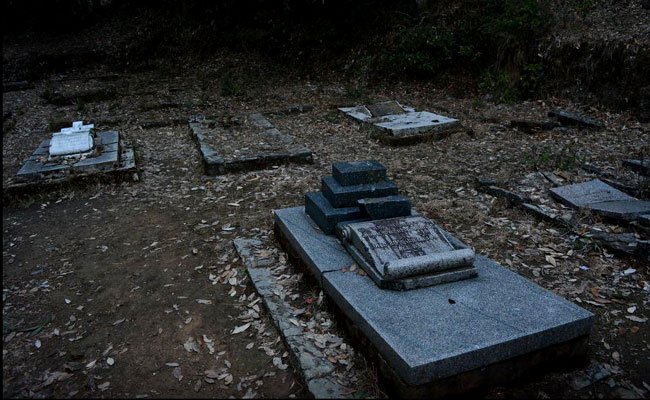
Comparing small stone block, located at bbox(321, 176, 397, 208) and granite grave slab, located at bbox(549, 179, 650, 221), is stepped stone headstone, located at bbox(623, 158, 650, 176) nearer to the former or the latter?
granite grave slab, located at bbox(549, 179, 650, 221)

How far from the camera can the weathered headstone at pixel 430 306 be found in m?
2.69

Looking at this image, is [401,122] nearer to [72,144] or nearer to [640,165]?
[640,165]

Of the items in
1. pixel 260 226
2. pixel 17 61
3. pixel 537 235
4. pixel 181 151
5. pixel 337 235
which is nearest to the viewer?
pixel 337 235

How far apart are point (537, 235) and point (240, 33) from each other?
13223 millimetres

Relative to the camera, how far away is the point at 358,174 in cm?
430

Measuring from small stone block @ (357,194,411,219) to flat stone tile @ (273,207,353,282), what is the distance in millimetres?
400

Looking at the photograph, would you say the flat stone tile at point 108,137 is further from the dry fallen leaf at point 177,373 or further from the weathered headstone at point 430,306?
the dry fallen leaf at point 177,373

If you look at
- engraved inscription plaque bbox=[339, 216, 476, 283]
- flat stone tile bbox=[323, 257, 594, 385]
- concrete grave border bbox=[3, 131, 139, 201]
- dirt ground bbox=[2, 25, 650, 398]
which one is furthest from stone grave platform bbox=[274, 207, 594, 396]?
concrete grave border bbox=[3, 131, 139, 201]

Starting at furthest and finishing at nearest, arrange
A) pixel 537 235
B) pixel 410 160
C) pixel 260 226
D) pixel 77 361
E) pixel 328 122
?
pixel 328 122 → pixel 410 160 → pixel 260 226 → pixel 537 235 → pixel 77 361

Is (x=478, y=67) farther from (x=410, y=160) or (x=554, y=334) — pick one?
(x=554, y=334)

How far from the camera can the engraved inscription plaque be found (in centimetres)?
336

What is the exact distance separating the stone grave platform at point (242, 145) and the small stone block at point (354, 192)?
119 inches

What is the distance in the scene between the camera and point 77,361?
3.35m

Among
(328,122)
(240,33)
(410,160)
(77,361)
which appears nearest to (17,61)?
(240,33)
